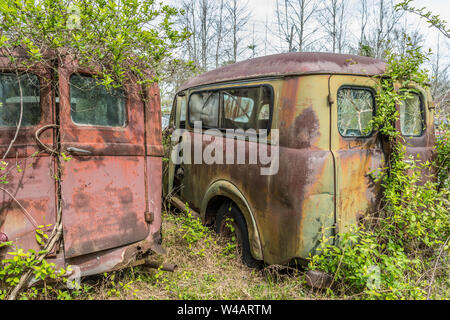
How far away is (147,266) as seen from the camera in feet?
10.7

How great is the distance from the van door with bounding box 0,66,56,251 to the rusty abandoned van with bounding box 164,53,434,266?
1834 mm

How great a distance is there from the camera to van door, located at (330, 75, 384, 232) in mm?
2939

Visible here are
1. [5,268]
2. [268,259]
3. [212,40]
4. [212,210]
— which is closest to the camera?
[5,268]

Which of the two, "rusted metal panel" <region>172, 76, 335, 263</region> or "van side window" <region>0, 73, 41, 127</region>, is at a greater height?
"van side window" <region>0, 73, 41, 127</region>

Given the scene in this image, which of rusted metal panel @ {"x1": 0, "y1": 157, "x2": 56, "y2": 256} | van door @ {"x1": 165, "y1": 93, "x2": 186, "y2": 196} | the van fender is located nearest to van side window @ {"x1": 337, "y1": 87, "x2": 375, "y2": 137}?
the van fender

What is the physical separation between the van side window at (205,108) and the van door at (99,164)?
1126mm

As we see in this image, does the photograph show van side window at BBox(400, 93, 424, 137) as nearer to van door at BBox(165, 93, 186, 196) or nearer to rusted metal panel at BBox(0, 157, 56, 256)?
van door at BBox(165, 93, 186, 196)

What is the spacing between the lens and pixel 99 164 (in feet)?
9.61

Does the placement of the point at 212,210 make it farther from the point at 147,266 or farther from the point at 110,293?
the point at 110,293

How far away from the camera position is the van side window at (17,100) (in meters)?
2.63

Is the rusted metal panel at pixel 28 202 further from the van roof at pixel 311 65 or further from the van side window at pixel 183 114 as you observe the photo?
the van side window at pixel 183 114

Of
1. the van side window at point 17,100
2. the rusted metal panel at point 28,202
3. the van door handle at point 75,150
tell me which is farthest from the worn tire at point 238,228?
the van side window at point 17,100
